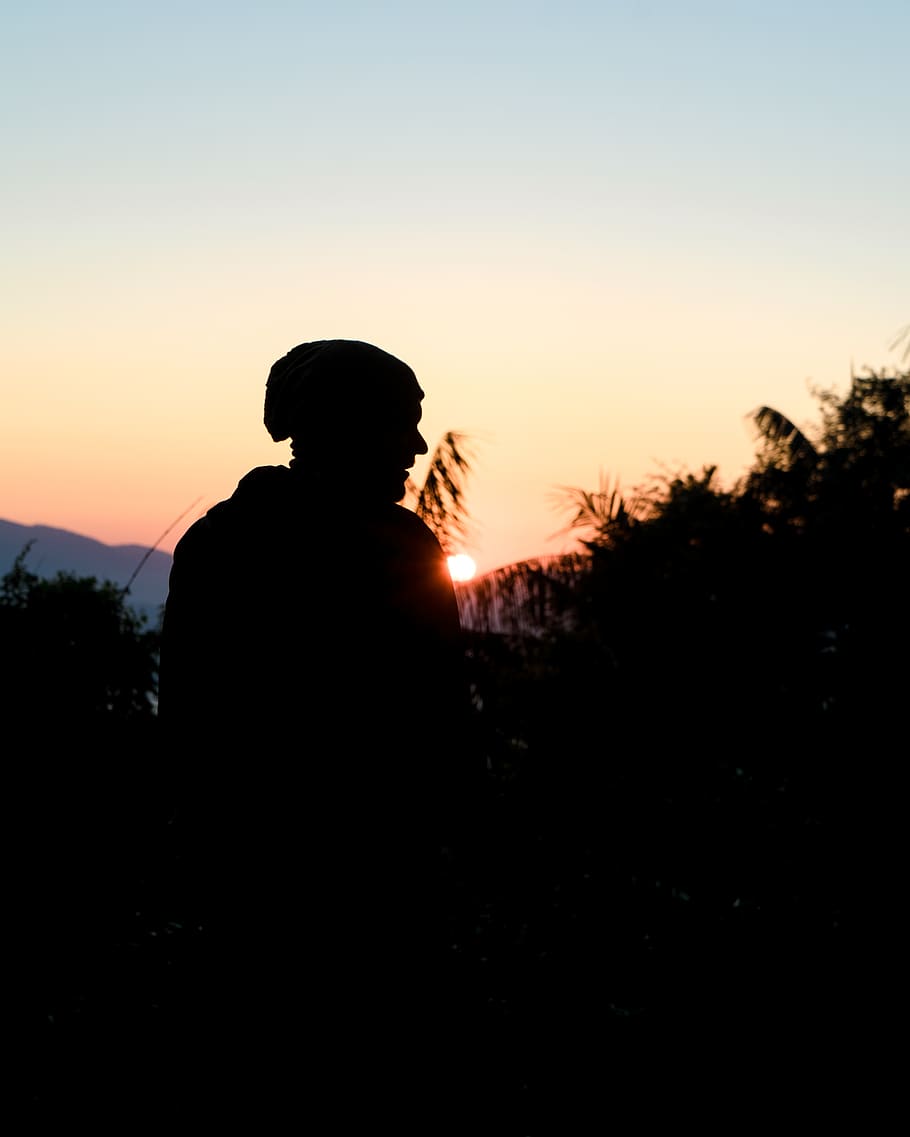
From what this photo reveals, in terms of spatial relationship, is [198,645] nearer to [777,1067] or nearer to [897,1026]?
[777,1067]

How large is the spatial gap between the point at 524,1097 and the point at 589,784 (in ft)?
22.6

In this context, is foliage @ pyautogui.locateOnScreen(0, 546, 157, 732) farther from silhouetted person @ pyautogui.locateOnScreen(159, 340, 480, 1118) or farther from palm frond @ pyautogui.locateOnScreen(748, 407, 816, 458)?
palm frond @ pyautogui.locateOnScreen(748, 407, 816, 458)

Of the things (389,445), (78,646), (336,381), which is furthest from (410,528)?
(78,646)

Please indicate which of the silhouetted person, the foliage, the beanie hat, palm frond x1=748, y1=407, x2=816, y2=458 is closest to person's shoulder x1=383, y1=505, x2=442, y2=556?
the silhouetted person

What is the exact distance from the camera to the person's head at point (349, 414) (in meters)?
2.04

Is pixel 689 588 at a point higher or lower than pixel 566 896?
higher

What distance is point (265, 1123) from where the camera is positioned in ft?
5.90

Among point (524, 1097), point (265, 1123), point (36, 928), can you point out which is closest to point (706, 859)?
point (524, 1097)

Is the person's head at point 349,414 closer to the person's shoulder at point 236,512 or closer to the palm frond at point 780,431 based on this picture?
the person's shoulder at point 236,512

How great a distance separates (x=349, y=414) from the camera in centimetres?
204

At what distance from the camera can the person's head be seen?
2.04 m

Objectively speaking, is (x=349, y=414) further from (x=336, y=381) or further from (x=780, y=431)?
(x=780, y=431)

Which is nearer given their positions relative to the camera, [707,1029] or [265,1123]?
[265,1123]

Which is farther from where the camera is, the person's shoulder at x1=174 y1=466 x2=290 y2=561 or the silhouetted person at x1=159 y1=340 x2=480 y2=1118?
the person's shoulder at x1=174 y1=466 x2=290 y2=561
